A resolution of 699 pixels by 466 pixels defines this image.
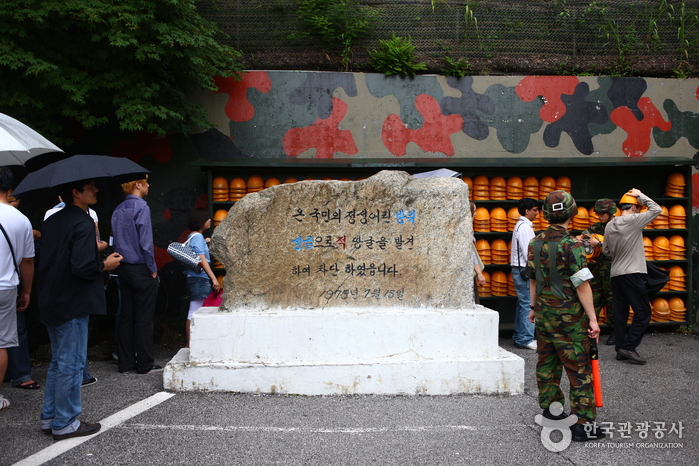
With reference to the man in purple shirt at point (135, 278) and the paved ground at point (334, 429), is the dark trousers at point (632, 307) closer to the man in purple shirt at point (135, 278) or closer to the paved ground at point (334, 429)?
the paved ground at point (334, 429)

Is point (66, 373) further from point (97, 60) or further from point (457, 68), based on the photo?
point (457, 68)

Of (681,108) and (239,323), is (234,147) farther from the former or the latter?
(681,108)

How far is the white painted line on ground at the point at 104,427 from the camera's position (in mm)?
3414

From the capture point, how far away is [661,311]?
7547 mm

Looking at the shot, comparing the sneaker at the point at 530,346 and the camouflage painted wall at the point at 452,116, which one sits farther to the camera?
the camouflage painted wall at the point at 452,116

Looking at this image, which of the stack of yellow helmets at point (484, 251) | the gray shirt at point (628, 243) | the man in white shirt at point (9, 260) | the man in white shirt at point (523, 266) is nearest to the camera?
the man in white shirt at point (9, 260)

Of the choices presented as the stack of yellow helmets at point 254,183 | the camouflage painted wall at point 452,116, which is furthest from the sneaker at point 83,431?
the camouflage painted wall at point 452,116

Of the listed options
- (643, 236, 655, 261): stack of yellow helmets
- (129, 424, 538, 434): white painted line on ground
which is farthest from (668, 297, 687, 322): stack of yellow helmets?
(129, 424, 538, 434): white painted line on ground

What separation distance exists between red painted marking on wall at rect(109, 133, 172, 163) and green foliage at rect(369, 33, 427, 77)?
3.35 m

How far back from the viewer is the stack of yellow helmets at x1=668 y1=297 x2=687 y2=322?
7.55 m

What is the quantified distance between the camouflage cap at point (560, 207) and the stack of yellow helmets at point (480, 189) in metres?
3.53

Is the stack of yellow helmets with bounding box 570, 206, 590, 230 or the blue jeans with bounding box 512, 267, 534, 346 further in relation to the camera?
the stack of yellow helmets with bounding box 570, 206, 590, 230

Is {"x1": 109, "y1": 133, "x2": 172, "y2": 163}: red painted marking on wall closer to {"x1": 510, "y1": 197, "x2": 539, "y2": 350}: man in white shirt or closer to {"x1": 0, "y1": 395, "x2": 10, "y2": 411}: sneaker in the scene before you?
{"x1": 0, "y1": 395, "x2": 10, "y2": 411}: sneaker

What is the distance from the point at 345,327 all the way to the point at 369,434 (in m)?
1.20
